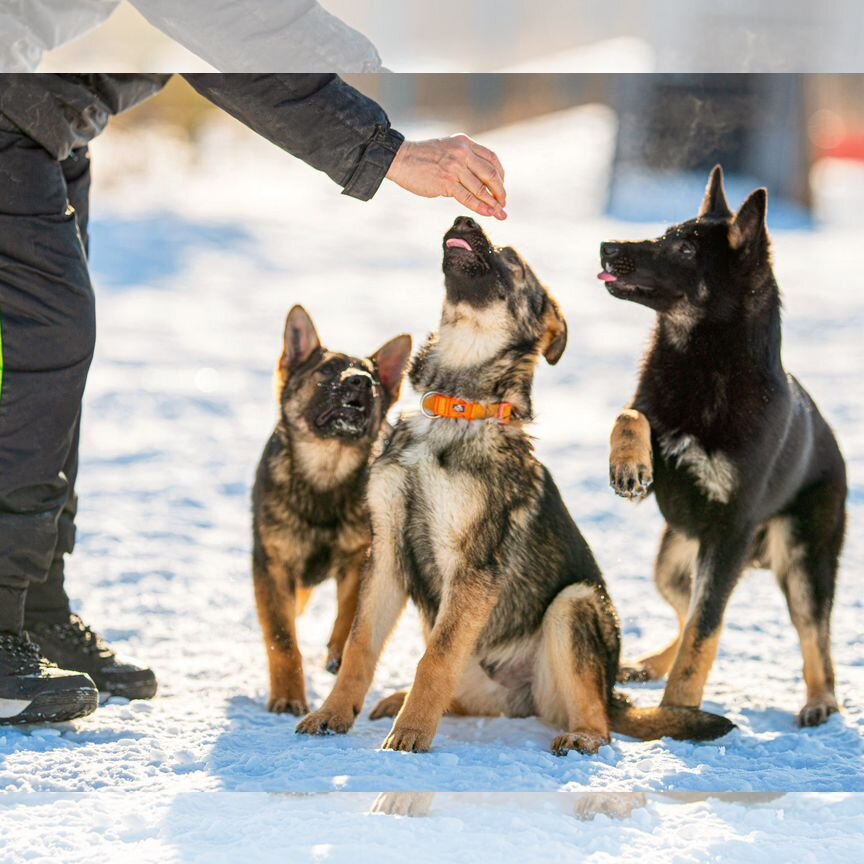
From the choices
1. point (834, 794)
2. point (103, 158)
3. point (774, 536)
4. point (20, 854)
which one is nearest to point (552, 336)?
point (774, 536)

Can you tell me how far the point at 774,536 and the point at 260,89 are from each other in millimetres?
2048

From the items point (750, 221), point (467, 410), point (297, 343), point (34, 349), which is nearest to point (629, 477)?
point (467, 410)

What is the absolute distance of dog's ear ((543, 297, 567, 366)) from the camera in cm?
375

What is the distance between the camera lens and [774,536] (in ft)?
13.1

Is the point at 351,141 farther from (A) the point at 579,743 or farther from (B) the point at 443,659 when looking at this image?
(A) the point at 579,743

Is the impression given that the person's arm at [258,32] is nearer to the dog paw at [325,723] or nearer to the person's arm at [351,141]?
the person's arm at [351,141]

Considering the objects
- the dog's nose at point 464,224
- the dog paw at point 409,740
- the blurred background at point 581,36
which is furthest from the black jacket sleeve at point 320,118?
the dog paw at point 409,740

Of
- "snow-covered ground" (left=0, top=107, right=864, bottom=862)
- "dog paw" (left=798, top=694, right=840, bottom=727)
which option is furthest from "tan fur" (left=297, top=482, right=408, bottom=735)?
"dog paw" (left=798, top=694, right=840, bottom=727)

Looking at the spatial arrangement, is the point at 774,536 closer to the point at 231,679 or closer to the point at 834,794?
the point at 834,794

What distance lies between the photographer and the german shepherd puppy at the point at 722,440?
11.6ft

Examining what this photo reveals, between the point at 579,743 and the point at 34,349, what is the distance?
5.50 feet

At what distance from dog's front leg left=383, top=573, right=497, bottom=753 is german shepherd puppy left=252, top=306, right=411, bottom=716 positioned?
27.9 inches

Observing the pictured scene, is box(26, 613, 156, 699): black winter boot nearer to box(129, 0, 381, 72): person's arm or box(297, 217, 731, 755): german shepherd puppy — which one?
box(297, 217, 731, 755): german shepherd puppy

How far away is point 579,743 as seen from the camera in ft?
10.9
